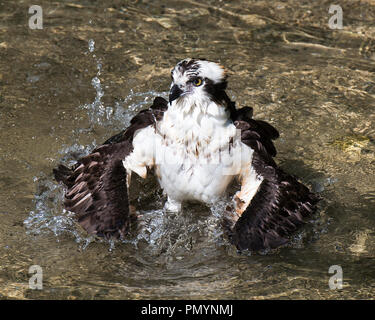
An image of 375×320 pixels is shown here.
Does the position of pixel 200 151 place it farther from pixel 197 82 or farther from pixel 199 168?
pixel 197 82

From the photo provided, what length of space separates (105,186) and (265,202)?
1.39 m

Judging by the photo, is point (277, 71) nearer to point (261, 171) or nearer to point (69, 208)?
point (261, 171)

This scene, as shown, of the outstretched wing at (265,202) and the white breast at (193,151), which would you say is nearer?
the outstretched wing at (265,202)

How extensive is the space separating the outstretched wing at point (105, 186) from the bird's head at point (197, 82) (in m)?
0.48

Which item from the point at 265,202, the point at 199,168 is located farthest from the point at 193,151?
the point at 265,202

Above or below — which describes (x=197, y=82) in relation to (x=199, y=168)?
above

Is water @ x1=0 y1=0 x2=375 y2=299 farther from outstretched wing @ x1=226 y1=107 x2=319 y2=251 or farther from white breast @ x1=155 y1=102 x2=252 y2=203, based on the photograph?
white breast @ x1=155 y1=102 x2=252 y2=203

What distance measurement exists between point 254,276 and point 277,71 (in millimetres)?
3905

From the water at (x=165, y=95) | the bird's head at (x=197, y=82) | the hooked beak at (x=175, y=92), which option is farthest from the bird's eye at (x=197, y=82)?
the water at (x=165, y=95)

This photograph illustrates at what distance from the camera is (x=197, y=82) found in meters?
5.98

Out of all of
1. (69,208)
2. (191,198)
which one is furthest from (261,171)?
(69,208)

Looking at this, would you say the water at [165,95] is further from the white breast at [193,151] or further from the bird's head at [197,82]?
the bird's head at [197,82]

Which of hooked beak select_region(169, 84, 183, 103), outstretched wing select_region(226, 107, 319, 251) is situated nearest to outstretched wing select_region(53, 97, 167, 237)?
hooked beak select_region(169, 84, 183, 103)

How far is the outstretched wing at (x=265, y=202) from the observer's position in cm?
587
